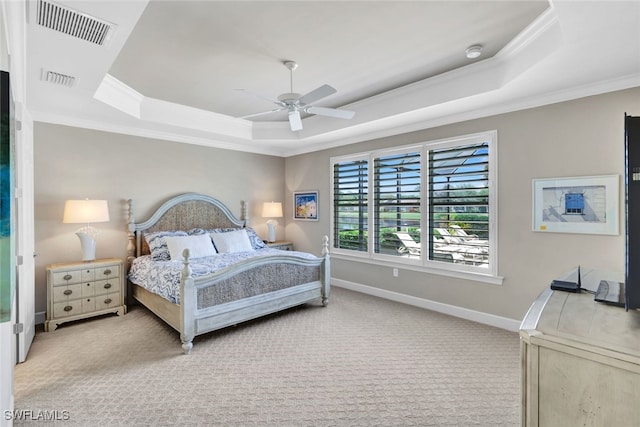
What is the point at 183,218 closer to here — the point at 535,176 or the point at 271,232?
the point at 271,232

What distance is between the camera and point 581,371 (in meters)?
0.97

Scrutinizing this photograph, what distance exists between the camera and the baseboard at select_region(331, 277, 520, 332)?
11.6ft

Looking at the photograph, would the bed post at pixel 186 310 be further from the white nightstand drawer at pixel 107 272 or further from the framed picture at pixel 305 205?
the framed picture at pixel 305 205

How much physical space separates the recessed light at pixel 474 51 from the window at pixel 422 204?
3.48 ft

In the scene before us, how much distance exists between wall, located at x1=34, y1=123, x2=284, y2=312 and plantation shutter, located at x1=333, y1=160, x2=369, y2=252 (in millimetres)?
1715

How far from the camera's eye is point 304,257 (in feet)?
13.6

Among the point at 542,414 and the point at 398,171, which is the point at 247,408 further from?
the point at 398,171

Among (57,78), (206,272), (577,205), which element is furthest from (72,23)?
(577,205)

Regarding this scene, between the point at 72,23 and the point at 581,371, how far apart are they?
3.17m

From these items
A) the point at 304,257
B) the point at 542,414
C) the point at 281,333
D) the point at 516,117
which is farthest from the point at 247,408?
the point at 516,117

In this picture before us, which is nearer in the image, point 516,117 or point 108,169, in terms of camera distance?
point 516,117

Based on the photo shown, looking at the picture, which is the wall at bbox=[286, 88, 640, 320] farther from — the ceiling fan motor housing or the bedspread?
the ceiling fan motor housing

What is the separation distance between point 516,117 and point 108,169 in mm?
5208

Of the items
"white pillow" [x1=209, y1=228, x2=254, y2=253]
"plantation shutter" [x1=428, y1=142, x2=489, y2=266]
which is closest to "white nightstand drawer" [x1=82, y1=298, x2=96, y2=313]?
"white pillow" [x1=209, y1=228, x2=254, y2=253]
